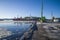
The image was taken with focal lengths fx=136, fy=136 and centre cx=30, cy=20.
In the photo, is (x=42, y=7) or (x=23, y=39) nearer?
(x=23, y=39)

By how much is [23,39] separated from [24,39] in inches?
6.9

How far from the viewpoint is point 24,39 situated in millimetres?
13047

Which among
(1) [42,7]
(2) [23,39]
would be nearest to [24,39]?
(2) [23,39]

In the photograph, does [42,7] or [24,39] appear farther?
[42,7]

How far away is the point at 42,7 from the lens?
2503 cm

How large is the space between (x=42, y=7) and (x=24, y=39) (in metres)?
13.0

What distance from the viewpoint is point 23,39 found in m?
12.9

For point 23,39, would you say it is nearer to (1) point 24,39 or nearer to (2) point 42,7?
(1) point 24,39

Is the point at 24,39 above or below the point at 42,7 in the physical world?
below

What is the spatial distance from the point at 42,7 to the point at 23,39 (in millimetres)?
13146

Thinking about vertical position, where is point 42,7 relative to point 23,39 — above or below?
above
